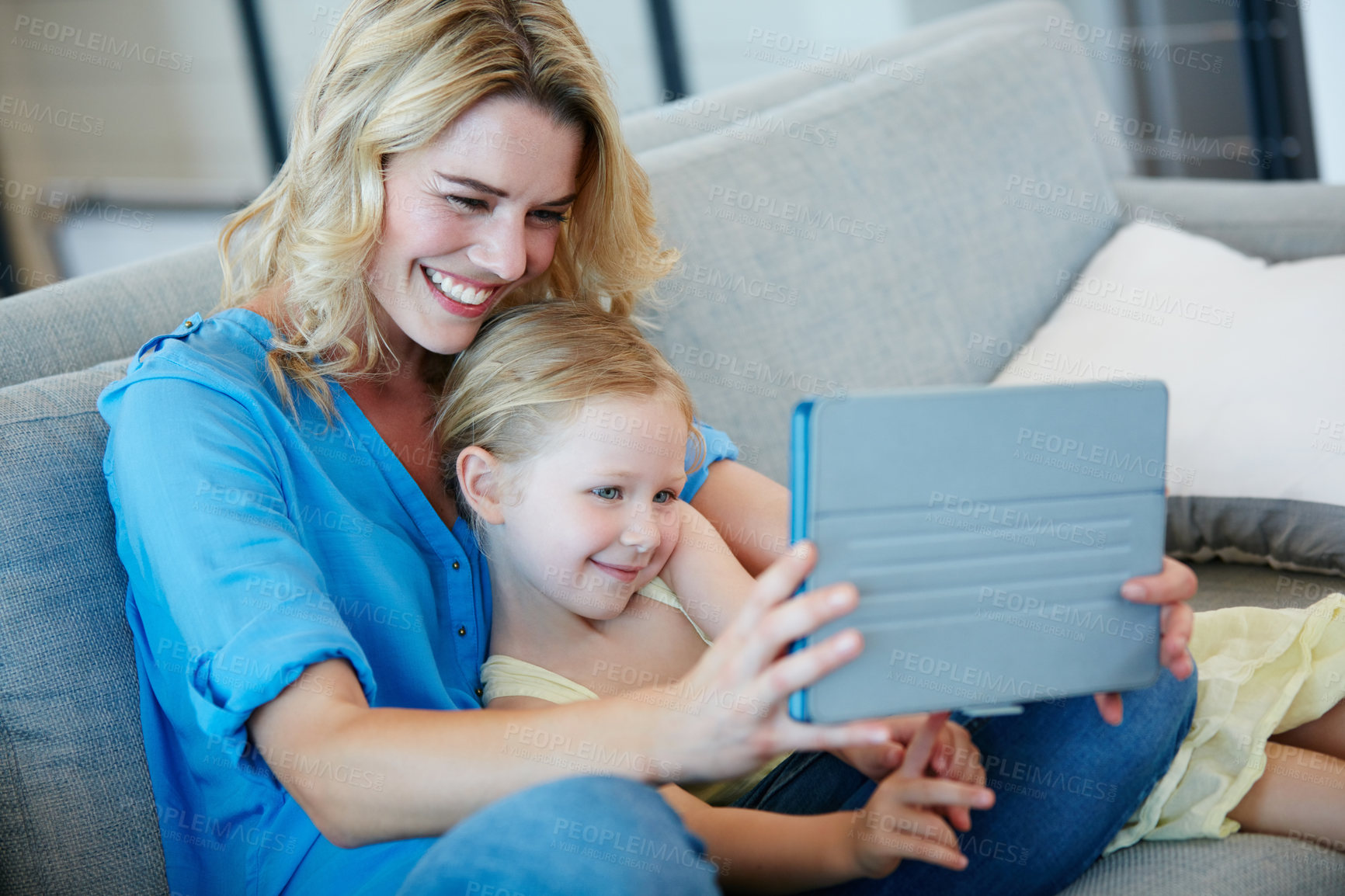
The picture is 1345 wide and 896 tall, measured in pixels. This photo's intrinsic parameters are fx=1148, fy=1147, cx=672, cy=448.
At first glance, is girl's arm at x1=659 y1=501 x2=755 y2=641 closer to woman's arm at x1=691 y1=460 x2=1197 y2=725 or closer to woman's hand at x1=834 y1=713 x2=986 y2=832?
woman's arm at x1=691 y1=460 x2=1197 y2=725

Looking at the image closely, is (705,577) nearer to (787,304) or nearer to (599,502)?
(599,502)

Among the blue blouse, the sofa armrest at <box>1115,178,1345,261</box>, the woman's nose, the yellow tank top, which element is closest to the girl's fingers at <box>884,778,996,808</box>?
the yellow tank top

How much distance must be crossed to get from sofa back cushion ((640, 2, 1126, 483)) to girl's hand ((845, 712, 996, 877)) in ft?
2.24

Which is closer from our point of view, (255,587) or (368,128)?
(255,587)

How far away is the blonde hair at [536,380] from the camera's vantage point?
108cm

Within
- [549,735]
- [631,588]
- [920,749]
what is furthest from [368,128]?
[920,749]

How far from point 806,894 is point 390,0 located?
866 mm

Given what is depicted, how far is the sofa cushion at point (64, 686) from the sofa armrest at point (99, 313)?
158 millimetres

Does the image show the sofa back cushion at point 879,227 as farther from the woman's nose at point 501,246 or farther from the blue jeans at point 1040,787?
the blue jeans at point 1040,787

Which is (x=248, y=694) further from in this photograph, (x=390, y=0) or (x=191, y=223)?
(x=191, y=223)

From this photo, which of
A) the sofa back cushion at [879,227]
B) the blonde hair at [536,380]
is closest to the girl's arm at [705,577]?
the blonde hair at [536,380]

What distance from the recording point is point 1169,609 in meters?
0.84

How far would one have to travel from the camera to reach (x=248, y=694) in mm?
764

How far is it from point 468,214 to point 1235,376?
1.09m
